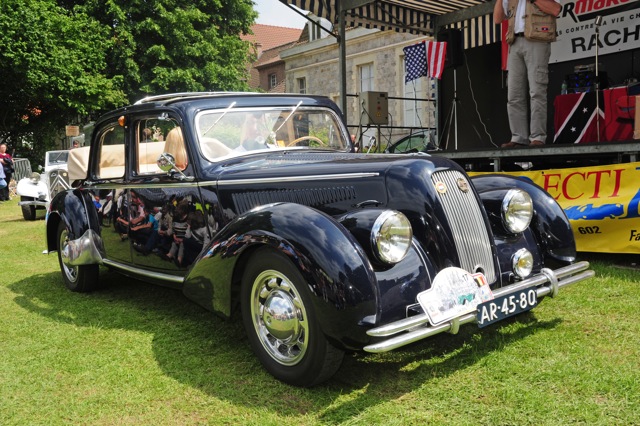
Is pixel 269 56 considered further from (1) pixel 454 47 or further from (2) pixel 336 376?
(2) pixel 336 376

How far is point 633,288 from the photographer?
4.33 m

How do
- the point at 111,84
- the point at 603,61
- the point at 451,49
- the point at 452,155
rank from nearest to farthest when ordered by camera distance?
the point at 452,155 → the point at 603,61 → the point at 451,49 → the point at 111,84

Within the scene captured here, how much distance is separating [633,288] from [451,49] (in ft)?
20.3

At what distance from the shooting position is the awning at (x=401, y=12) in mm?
8844

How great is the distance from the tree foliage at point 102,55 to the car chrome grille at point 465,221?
2001 cm

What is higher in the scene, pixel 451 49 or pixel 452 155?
pixel 451 49

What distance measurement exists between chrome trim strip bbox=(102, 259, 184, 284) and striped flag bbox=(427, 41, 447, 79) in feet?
22.4

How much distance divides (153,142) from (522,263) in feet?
9.25

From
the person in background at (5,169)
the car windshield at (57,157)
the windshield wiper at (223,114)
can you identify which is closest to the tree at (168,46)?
the person in background at (5,169)

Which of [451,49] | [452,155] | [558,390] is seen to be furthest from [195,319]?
[451,49]

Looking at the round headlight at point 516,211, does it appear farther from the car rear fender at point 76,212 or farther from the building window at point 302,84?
the building window at point 302,84

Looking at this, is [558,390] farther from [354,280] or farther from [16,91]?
[16,91]

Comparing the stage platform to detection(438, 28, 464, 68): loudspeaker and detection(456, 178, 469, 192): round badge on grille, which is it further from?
detection(456, 178, 469, 192): round badge on grille

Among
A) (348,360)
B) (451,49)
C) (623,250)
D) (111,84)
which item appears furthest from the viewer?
(111,84)
